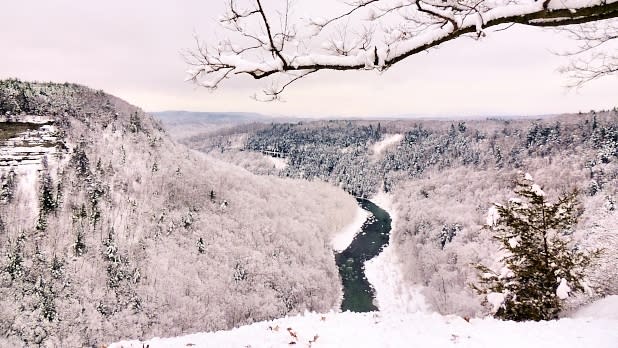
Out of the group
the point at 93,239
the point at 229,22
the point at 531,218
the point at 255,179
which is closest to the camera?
the point at 229,22

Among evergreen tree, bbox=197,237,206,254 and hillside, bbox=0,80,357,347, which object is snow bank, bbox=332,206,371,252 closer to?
hillside, bbox=0,80,357,347

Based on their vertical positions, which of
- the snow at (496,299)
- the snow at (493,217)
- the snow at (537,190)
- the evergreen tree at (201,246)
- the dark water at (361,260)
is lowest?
the dark water at (361,260)

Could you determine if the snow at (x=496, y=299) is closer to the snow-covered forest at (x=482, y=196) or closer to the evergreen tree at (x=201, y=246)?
the snow-covered forest at (x=482, y=196)

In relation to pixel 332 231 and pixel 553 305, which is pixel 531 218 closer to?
pixel 553 305

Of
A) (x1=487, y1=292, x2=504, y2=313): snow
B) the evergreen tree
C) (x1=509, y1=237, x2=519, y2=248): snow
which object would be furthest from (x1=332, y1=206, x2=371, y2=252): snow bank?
(x1=487, y1=292, x2=504, y2=313): snow

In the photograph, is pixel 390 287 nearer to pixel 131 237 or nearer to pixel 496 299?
pixel 131 237

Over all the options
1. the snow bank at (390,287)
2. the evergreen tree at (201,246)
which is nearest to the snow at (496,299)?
the snow bank at (390,287)

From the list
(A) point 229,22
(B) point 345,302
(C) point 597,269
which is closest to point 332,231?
(B) point 345,302
